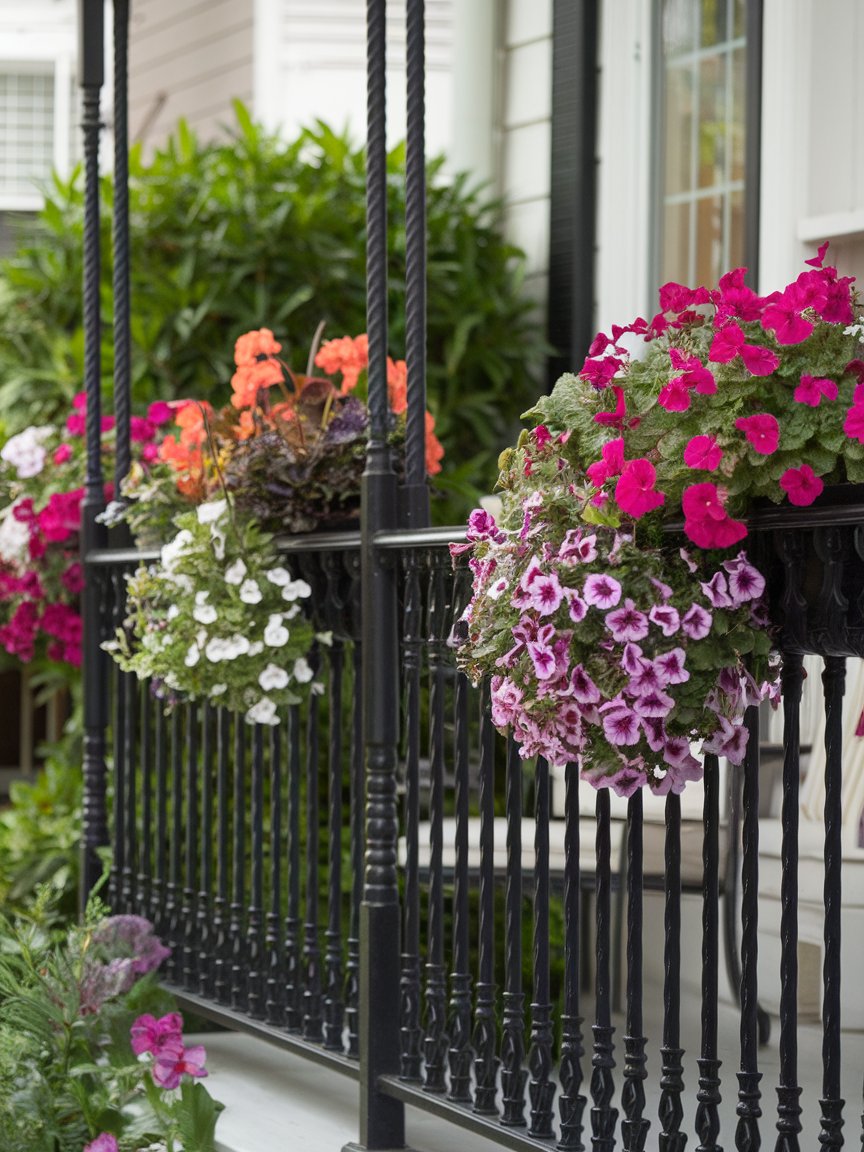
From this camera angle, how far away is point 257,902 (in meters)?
3.75

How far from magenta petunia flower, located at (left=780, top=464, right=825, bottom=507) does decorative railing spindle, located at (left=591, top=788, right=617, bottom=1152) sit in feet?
2.04

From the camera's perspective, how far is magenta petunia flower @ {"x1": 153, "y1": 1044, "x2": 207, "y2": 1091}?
333cm

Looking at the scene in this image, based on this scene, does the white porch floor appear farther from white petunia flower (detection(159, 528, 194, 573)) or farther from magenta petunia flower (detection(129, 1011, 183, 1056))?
white petunia flower (detection(159, 528, 194, 573))

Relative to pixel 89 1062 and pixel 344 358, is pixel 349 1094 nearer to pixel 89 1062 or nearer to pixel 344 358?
pixel 89 1062

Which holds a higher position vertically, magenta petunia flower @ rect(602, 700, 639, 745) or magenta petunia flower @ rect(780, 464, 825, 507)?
magenta petunia flower @ rect(780, 464, 825, 507)

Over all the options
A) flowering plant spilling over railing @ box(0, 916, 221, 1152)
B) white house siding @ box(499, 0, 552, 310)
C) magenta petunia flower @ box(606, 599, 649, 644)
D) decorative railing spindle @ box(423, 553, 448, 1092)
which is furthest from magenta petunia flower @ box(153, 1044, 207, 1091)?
white house siding @ box(499, 0, 552, 310)

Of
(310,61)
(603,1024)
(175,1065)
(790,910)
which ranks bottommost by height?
(175,1065)

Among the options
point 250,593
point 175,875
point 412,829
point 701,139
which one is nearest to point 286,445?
point 250,593

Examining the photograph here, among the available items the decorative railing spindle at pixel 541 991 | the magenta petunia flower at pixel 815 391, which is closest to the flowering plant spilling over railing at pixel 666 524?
the magenta petunia flower at pixel 815 391

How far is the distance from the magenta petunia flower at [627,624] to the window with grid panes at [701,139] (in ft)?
9.05

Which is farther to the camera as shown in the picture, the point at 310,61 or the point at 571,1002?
the point at 310,61

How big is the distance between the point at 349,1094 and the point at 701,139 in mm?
2862

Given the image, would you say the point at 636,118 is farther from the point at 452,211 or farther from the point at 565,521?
the point at 565,521

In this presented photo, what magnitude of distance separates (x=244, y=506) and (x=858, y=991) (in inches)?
62.5
